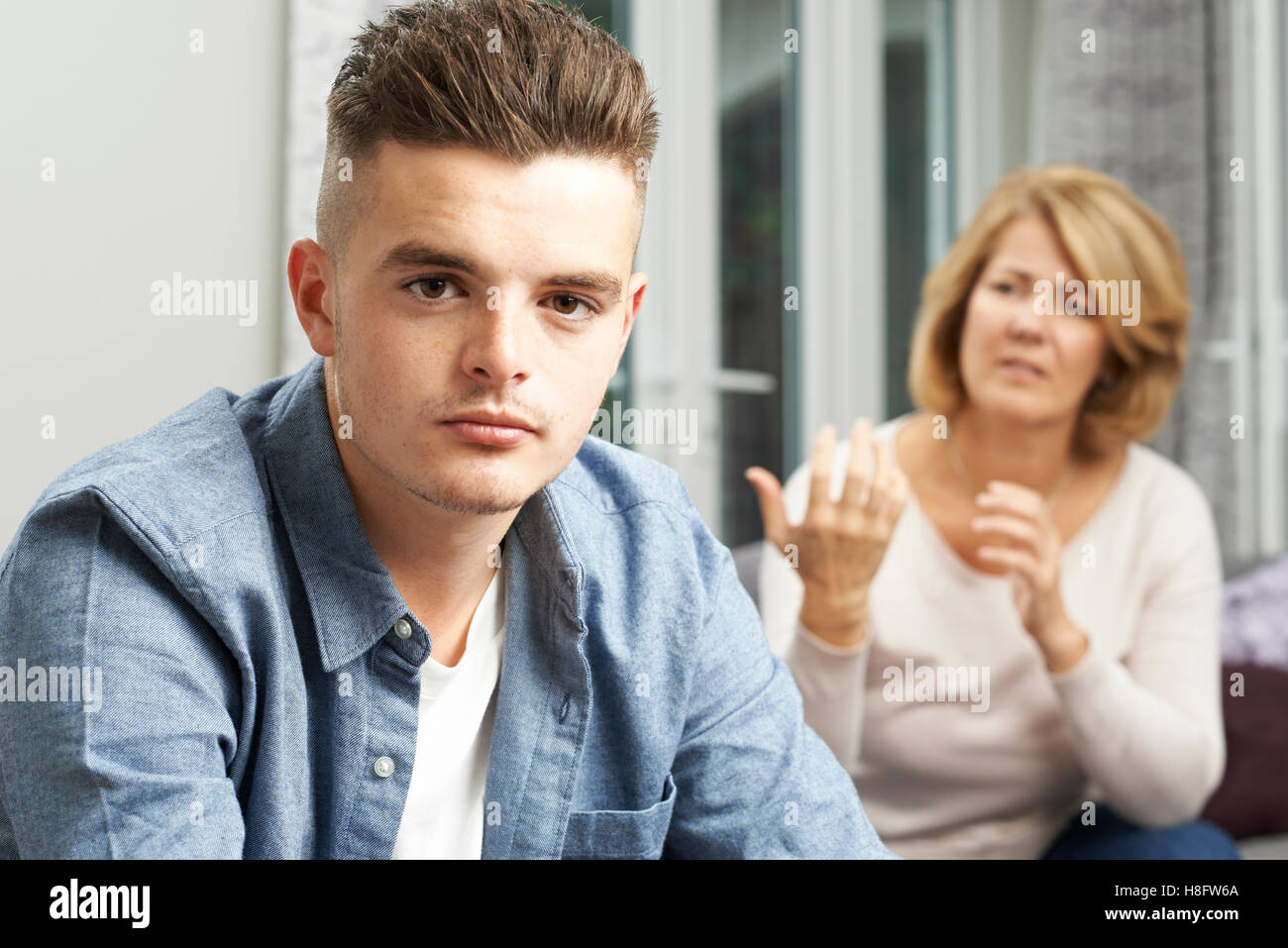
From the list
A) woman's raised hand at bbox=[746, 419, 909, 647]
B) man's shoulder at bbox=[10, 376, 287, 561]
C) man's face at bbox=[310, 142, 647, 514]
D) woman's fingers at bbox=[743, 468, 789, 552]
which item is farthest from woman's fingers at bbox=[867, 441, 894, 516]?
man's shoulder at bbox=[10, 376, 287, 561]

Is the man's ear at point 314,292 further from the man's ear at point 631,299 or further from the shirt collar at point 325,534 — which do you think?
the man's ear at point 631,299

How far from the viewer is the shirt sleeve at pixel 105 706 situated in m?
0.64

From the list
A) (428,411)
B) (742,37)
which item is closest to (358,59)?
(428,411)

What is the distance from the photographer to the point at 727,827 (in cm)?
90

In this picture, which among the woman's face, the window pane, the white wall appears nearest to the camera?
the white wall

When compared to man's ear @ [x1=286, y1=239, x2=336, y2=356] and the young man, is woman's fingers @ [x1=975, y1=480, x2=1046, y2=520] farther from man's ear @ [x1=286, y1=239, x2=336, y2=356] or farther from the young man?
man's ear @ [x1=286, y1=239, x2=336, y2=356]

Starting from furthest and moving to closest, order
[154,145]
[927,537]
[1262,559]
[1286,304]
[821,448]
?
[1286,304], [1262,559], [927,537], [821,448], [154,145]

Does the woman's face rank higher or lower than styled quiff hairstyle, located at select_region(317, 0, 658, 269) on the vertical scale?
lower

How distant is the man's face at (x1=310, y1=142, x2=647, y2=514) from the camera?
747 mm

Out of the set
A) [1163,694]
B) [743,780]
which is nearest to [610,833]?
[743,780]

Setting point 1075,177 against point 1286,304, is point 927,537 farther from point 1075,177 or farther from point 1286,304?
point 1286,304

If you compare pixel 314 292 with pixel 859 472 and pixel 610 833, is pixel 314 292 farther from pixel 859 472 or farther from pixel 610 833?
pixel 859 472

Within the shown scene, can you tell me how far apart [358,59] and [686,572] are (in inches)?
18.6

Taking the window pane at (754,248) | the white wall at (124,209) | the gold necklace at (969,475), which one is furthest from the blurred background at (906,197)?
the white wall at (124,209)
